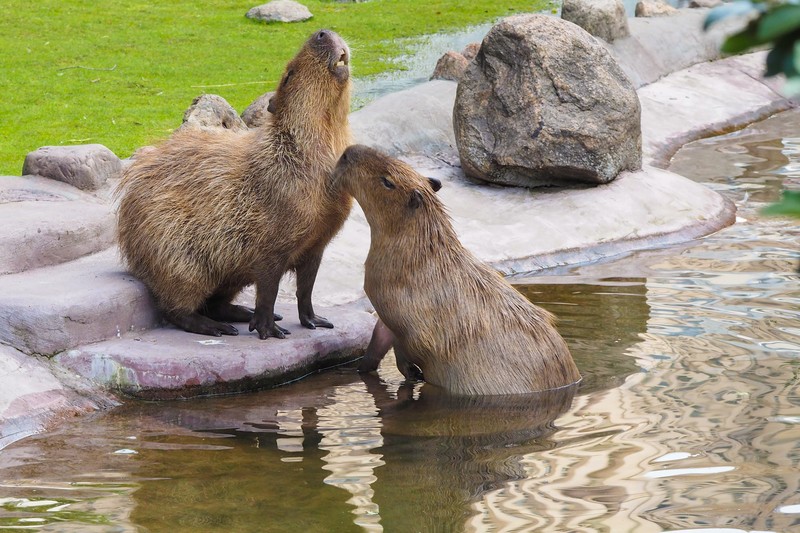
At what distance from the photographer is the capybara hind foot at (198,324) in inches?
244

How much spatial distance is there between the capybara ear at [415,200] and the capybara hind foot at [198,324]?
1368mm

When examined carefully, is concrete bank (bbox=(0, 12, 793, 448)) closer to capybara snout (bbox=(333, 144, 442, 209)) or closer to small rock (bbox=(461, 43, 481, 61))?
small rock (bbox=(461, 43, 481, 61))

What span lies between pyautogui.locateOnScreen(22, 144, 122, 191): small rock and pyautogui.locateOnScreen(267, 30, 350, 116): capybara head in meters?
2.79

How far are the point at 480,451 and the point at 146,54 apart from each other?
438 inches

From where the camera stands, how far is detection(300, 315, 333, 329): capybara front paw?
6477 mm

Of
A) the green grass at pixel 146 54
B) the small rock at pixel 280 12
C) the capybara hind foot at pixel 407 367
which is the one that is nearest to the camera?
the capybara hind foot at pixel 407 367

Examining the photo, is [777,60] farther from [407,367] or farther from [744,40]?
[407,367]

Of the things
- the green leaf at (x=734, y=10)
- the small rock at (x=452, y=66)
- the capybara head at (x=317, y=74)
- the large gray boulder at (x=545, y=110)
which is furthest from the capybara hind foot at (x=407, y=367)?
the small rock at (x=452, y=66)

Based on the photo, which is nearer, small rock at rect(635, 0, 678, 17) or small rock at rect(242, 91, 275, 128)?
small rock at rect(242, 91, 275, 128)

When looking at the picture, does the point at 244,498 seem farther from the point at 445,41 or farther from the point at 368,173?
the point at 445,41

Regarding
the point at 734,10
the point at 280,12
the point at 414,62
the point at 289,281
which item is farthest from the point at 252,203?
the point at 280,12

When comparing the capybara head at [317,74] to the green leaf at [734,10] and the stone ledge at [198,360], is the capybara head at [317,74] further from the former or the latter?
the green leaf at [734,10]

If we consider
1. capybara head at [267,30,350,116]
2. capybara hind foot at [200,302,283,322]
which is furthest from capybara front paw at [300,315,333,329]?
capybara head at [267,30,350,116]

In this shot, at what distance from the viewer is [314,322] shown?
6.53 metres
